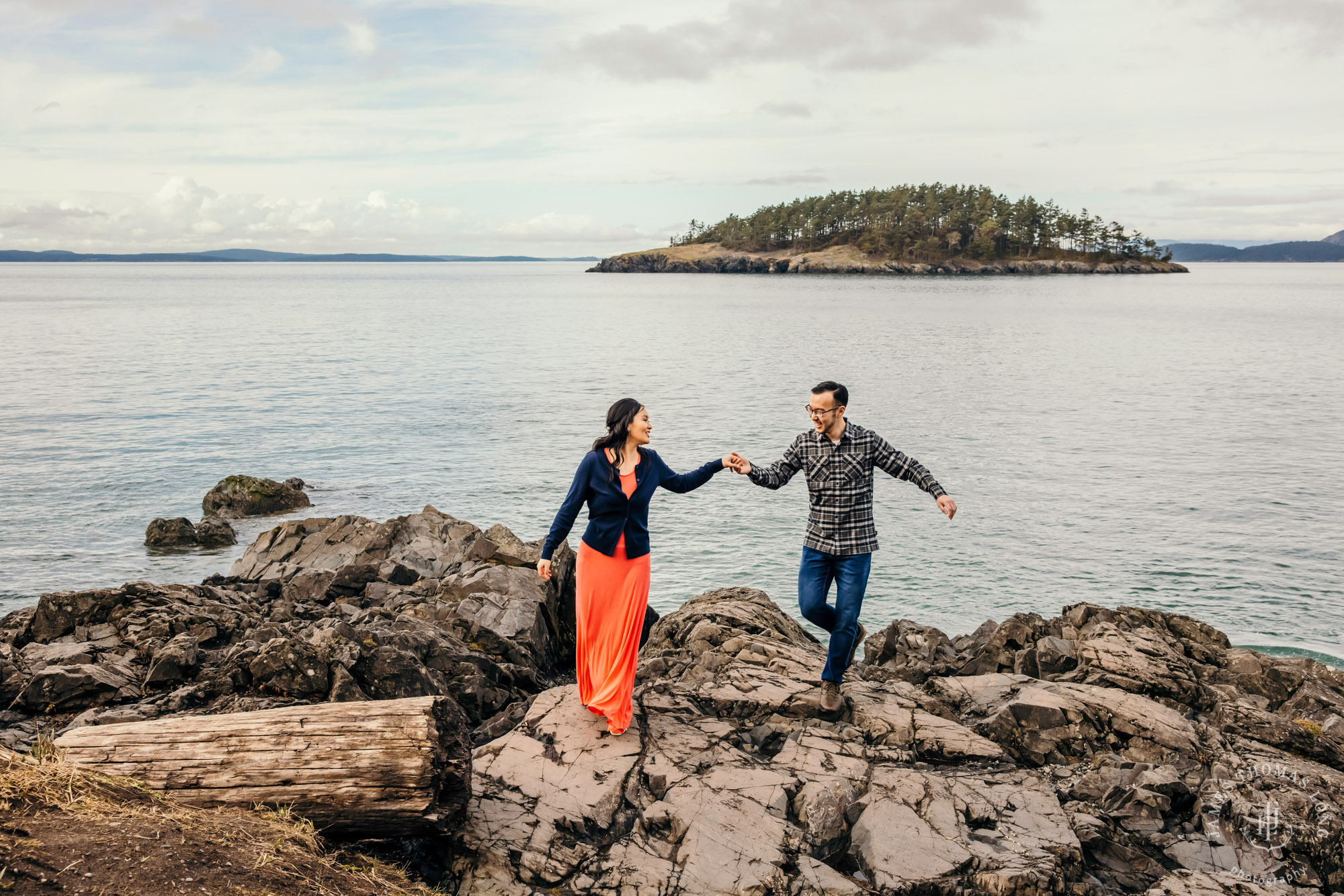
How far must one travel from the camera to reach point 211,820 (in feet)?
17.2

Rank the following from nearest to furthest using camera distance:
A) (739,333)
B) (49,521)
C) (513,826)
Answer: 1. (513,826)
2. (49,521)
3. (739,333)

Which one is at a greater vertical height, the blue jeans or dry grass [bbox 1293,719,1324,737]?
the blue jeans

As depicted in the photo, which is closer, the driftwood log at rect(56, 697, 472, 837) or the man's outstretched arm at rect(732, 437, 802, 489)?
the driftwood log at rect(56, 697, 472, 837)

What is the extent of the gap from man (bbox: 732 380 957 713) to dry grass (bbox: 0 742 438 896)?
4.12m

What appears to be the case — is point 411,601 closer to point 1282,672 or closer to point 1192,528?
point 1282,672

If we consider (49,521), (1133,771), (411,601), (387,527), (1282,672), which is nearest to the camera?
(1133,771)

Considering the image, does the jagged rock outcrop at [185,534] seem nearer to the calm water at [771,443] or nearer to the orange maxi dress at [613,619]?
the calm water at [771,443]

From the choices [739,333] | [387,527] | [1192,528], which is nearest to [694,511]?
[387,527]

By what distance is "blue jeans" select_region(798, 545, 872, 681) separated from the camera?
7.87 meters

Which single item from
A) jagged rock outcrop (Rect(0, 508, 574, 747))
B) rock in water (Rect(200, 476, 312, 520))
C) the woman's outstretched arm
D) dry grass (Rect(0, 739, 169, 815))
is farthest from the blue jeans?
rock in water (Rect(200, 476, 312, 520))

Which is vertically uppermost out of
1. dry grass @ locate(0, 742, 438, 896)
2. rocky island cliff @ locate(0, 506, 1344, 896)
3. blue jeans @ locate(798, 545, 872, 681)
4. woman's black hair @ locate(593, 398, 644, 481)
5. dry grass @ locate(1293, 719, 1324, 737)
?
woman's black hair @ locate(593, 398, 644, 481)

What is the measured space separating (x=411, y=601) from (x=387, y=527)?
18.0 feet

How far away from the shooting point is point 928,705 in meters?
8.42

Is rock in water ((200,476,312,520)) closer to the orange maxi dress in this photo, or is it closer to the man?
the orange maxi dress
